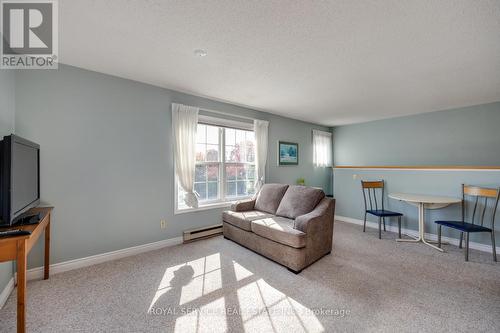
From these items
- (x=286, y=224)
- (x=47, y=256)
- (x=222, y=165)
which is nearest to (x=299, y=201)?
(x=286, y=224)

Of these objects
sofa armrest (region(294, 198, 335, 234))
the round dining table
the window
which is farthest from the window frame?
the round dining table

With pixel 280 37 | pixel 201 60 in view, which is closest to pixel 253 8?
pixel 280 37

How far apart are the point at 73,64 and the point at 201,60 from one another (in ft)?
5.09

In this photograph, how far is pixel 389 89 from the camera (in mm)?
3256

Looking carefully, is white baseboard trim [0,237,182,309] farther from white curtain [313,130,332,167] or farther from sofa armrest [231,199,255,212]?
white curtain [313,130,332,167]

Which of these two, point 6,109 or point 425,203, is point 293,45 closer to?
point 6,109

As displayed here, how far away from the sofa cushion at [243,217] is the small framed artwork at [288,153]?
5.92ft

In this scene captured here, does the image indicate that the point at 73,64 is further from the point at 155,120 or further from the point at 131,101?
the point at 155,120

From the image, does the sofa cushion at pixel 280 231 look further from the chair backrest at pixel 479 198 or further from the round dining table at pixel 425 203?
the chair backrest at pixel 479 198

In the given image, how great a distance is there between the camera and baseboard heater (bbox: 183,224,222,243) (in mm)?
3320

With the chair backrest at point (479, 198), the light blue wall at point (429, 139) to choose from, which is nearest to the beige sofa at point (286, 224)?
the chair backrest at point (479, 198)

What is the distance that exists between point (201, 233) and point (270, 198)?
4.31 ft

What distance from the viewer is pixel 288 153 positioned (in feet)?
16.6

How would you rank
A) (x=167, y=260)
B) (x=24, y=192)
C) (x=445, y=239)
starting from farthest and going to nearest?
(x=445, y=239) → (x=167, y=260) → (x=24, y=192)
